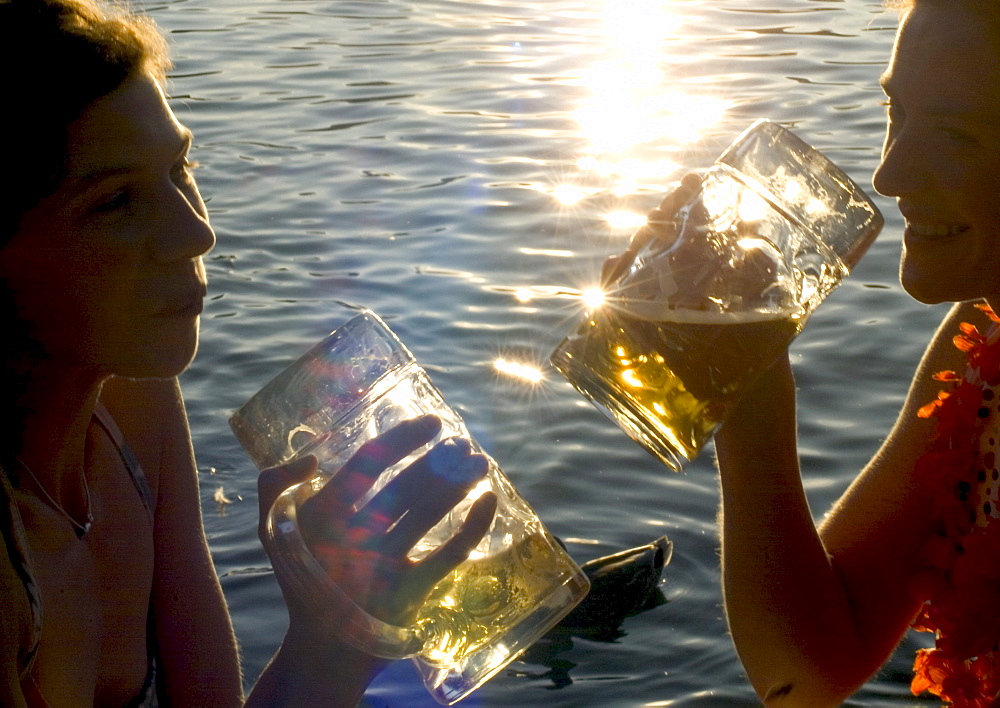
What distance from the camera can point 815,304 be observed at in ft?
6.35

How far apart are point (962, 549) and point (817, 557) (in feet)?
0.78

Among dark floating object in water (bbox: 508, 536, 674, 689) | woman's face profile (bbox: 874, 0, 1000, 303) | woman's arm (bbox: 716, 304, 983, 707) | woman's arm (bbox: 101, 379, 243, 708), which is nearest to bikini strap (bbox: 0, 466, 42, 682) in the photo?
woman's arm (bbox: 101, 379, 243, 708)

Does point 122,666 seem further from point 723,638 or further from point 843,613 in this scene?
point 723,638

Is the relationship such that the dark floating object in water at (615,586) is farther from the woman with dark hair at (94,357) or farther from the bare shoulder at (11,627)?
the bare shoulder at (11,627)

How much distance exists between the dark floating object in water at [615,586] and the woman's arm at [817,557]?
1835 millimetres

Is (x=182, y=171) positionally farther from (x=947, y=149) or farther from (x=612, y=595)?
(x=612, y=595)

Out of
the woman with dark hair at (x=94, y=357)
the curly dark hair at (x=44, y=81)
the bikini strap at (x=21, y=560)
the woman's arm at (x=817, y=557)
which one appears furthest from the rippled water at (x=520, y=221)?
the curly dark hair at (x=44, y=81)

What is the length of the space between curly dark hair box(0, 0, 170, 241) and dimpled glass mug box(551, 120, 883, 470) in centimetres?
74

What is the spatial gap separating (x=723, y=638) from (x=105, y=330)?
2833 millimetres

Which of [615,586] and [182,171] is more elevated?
[182,171]

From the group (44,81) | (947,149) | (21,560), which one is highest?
(44,81)

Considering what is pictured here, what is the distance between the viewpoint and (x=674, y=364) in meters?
1.82

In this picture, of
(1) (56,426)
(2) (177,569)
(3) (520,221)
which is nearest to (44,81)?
(1) (56,426)

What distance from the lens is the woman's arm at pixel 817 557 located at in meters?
2.17
